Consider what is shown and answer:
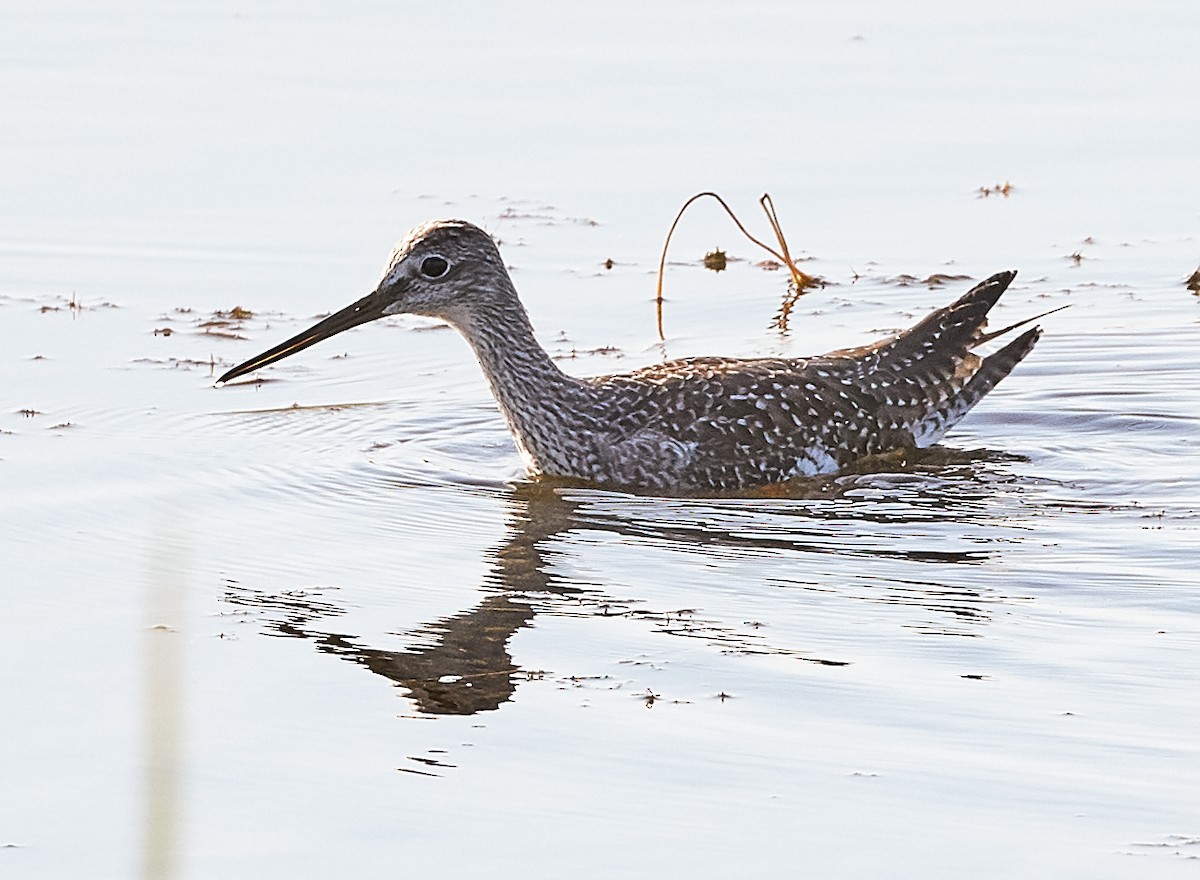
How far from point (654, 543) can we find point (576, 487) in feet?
3.39

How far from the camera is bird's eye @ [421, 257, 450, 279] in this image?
29.9 ft

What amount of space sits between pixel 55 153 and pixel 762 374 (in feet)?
18.1

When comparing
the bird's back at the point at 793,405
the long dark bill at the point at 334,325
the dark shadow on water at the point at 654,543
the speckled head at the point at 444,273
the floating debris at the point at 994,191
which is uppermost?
the floating debris at the point at 994,191

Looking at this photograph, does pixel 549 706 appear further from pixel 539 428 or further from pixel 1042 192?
pixel 1042 192

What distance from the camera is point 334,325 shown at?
8977 mm

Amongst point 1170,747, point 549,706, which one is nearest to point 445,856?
point 549,706

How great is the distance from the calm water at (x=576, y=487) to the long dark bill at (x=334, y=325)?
434mm

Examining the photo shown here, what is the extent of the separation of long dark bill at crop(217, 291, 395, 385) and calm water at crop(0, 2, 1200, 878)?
434mm

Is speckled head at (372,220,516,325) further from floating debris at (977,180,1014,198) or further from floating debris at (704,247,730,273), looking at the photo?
floating debris at (977,180,1014,198)

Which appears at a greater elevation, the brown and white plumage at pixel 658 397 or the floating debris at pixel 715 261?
the floating debris at pixel 715 261

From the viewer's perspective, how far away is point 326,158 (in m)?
12.8

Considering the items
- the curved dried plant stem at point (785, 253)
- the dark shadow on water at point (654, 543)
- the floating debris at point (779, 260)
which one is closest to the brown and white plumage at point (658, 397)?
the dark shadow on water at point (654, 543)

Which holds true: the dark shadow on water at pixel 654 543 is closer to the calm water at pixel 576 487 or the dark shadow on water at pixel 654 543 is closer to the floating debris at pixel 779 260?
the calm water at pixel 576 487

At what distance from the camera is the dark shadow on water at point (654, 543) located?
6.59 meters
